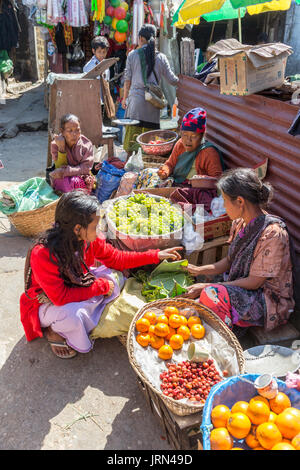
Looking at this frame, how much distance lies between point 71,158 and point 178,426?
351cm

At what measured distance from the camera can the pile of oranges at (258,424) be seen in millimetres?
1672

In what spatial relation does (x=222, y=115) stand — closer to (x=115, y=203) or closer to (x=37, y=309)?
(x=115, y=203)

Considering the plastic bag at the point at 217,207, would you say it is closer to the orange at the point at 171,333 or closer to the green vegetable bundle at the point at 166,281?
the green vegetable bundle at the point at 166,281

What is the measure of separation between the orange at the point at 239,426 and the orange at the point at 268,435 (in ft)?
0.19

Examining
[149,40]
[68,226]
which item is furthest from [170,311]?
[149,40]

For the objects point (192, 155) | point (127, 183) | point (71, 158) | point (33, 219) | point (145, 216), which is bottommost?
point (33, 219)

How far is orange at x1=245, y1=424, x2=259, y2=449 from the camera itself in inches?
67.8

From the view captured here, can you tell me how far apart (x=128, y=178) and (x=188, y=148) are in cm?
88

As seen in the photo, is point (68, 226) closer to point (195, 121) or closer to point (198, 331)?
point (198, 331)

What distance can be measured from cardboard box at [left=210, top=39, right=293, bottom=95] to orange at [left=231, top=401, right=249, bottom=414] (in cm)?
270

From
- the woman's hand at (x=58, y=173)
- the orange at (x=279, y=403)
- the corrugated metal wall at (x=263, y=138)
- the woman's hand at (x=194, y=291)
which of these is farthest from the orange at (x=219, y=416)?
the woman's hand at (x=58, y=173)

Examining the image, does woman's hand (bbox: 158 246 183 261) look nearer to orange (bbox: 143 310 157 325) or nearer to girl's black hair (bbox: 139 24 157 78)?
orange (bbox: 143 310 157 325)

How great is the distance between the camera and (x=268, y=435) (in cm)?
167

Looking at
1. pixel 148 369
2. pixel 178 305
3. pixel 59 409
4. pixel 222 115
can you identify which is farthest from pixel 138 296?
pixel 222 115
